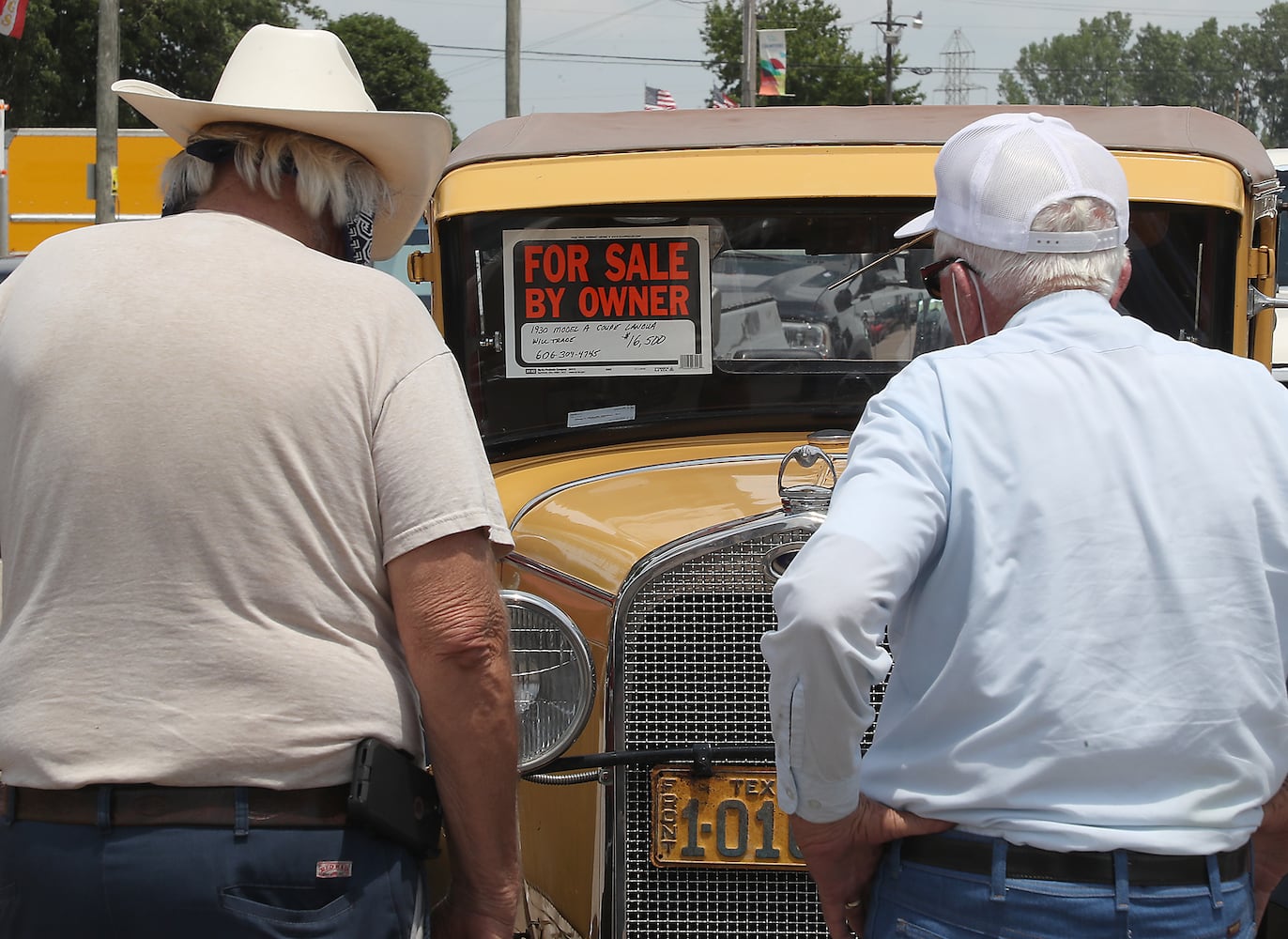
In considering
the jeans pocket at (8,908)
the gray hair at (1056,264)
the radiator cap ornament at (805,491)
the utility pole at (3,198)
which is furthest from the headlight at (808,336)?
the utility pole at (3,198)

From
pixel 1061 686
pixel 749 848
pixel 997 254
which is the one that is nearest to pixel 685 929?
pixel 749 848

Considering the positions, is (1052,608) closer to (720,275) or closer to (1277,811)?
(1277,811)

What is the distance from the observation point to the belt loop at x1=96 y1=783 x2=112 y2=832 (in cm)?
169

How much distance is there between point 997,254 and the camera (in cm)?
179

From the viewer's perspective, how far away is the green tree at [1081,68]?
12138 centimetres

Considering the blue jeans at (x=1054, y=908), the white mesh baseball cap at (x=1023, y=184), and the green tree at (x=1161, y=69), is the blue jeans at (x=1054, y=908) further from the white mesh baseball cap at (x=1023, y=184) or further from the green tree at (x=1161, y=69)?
the green tree at (x=1161, y=69)

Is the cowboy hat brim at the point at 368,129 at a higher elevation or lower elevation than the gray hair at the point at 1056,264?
higher

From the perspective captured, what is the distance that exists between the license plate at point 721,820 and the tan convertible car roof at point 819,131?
1.46 meters

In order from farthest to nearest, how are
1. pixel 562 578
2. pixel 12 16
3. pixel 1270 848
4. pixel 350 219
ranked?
1. pixel 12 16
2. pixel 562 578
3. pixel 350 219
4. pixel 1270 848

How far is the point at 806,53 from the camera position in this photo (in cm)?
5759

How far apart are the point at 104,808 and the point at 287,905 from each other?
24cm

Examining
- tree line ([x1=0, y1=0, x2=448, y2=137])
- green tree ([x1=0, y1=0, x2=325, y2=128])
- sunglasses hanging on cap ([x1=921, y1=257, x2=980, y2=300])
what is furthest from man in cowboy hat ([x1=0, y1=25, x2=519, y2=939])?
green tree ([x1=0, y1=0, x2=325, y2=128])

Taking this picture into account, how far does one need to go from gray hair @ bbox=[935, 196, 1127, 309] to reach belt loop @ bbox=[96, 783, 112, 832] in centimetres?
120

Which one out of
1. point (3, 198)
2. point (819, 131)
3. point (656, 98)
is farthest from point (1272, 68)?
point (819, 131)
